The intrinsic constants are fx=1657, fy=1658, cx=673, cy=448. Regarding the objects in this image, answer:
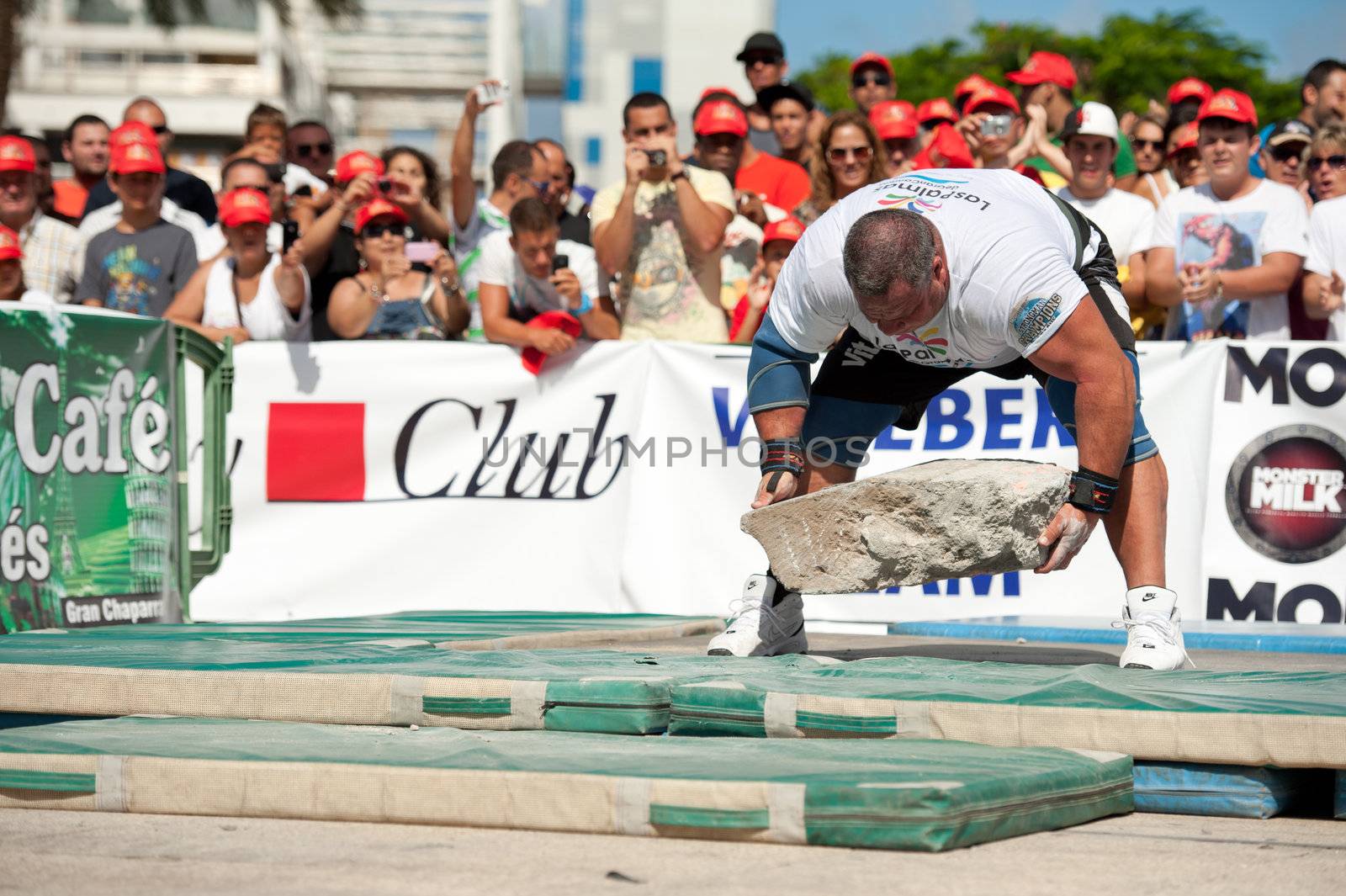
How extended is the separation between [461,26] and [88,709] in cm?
4087

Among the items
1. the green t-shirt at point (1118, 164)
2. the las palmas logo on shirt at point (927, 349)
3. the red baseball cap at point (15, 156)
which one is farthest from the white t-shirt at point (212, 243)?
the las palmas logo on shirt at point (927, 349)

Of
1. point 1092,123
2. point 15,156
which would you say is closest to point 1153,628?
point 1092,123

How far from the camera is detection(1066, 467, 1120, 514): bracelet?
4746mm

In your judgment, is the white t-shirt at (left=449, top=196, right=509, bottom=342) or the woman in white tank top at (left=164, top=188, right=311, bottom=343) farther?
the white t-shirt at (left=449, top=196, right=509, bottom=342)

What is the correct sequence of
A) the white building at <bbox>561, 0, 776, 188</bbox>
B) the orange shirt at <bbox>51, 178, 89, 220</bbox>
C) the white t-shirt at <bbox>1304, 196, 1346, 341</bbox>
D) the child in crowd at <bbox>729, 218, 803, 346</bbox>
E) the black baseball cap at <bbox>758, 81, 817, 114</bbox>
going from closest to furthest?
the white t-shirt at <bbox>1304, 196, 1346, 341</bbox>
the child in crowd at <bbox>729, 218, 803, 346</bbox>
the black baseball cap at <bbox>758, 81, 817, 114</bbox>
the orange shirt at <bbox>51, 178, 89, 220</bbox>
the white building at <bbox>561, 0, 776, 188</bbox>

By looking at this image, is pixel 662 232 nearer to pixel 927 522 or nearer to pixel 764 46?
pixel 764 46

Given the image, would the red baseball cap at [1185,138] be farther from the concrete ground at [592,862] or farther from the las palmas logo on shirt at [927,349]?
the concrete ground at [592,862]

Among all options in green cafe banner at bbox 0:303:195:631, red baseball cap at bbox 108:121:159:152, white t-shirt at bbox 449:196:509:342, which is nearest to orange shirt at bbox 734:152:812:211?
white t-shirt at bbox 449:196:509:342

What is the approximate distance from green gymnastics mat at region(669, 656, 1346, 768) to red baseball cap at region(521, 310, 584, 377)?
13.1 feet

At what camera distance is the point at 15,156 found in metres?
9.06

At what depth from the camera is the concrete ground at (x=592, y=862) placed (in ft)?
9.36

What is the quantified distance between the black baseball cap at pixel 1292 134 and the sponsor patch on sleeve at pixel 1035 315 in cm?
501

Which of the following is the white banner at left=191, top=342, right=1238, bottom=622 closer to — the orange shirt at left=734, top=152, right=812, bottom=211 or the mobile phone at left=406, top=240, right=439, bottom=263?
the mobile phone at left=406, top=240, right=439, bottom=263

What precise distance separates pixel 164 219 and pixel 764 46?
3.68 meters
